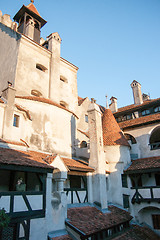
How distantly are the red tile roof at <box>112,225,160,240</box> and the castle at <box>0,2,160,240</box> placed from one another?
0.10 meters

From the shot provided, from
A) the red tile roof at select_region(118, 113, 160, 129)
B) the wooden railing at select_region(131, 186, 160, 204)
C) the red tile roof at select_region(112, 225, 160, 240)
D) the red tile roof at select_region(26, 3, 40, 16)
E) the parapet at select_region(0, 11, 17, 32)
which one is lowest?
the red tile roof at select_region(112, 225, 160, 240)

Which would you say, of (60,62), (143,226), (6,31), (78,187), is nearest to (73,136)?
(78,187)

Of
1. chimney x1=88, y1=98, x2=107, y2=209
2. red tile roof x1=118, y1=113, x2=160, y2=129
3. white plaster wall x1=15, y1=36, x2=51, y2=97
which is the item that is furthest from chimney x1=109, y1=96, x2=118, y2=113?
white plaster wall x1=15, y1=36, x2=51, y2=97

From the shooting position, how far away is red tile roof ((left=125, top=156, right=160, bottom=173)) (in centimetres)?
1636

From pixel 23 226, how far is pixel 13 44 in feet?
46.4

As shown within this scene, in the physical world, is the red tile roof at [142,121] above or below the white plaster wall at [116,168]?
above

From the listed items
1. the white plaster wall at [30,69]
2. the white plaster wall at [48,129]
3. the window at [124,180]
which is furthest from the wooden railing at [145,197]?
the white plaster wall at [30,69]

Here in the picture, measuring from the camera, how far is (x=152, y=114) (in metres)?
21.6

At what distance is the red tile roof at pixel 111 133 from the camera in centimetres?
1864

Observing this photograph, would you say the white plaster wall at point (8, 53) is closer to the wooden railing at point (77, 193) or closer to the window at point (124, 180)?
the wooden railing at point (77, 193)

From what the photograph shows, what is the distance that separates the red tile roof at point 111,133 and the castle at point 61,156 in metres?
0.10

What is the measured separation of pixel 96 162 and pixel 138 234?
5.78 metres

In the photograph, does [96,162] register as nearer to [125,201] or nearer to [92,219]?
[92,219]

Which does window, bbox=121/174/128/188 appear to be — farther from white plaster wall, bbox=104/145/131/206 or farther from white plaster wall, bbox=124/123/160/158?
white plaster wall, bbox=124/123/160/158
